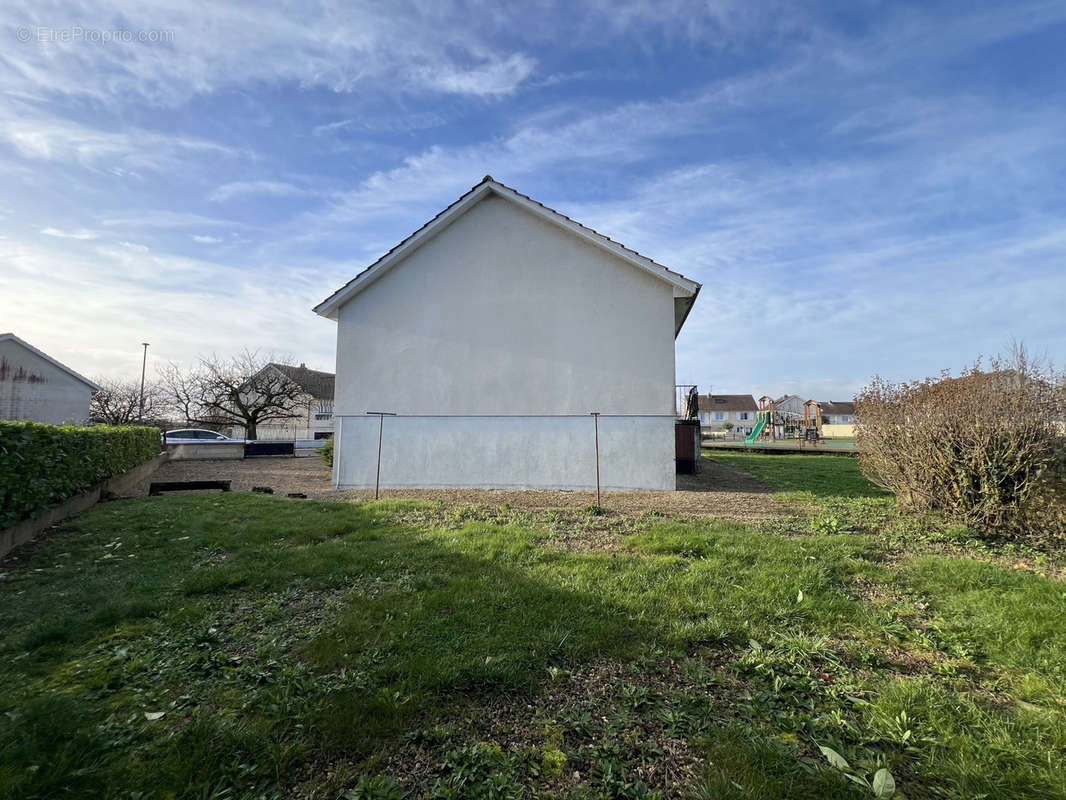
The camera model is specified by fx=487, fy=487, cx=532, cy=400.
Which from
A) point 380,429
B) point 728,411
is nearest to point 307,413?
point 380,429

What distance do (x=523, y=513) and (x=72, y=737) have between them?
595cm

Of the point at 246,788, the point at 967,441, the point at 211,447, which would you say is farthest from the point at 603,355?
the point at 211,447

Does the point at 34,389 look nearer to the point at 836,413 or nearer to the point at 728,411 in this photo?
the point at 728,411

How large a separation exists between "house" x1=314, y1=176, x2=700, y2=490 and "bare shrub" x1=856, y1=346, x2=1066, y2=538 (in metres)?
4.78

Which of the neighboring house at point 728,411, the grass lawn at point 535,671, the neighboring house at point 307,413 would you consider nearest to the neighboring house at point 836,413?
the neighboring house at point 728,411

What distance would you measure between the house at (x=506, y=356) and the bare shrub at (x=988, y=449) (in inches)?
188

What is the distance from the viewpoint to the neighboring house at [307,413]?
35.4 m

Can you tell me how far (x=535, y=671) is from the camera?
3.18m

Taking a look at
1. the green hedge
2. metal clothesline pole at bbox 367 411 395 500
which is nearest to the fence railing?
metal clothesline pole at bbox 367 411 395 500

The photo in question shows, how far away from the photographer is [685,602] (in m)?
4.20

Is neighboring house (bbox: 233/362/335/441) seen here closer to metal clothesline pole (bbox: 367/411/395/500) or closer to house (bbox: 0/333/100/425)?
house (bbox: 0/333/100/425)

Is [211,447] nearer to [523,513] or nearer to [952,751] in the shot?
[523,513]

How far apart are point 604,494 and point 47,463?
9.58 metres

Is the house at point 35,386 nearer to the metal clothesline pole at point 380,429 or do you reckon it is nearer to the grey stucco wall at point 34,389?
the grey stucco wall at point 34,389
